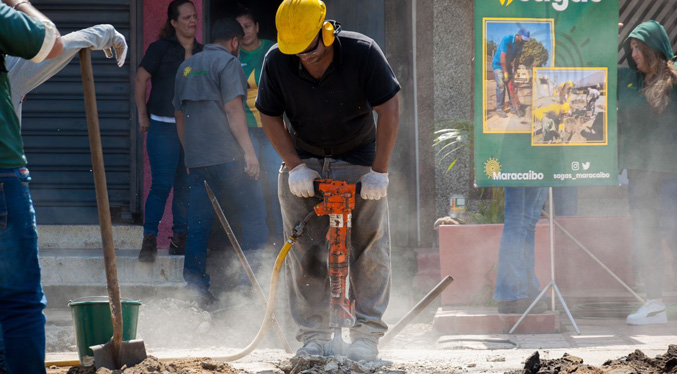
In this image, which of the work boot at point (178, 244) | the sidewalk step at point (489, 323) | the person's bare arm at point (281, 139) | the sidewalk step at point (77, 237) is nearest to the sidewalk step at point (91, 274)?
the work boot at point (178, 244)

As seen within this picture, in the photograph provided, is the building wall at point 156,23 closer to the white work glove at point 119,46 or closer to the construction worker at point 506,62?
the construction worker at point 506,62

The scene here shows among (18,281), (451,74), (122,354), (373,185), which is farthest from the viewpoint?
(451,74)

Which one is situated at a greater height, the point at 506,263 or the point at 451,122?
the point at 451,122

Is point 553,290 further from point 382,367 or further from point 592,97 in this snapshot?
point 382,367

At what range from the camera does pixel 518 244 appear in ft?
22.6

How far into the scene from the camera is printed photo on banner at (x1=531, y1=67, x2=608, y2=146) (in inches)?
268

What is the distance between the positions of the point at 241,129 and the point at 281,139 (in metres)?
2.39

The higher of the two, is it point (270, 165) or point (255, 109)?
point (255, 109)

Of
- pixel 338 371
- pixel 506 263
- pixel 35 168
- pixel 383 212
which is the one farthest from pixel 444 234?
pixel 35 168

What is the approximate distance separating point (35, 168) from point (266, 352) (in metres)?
4.09

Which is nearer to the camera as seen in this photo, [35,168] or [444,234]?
[444,234]

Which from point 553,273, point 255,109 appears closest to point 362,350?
point 553,273

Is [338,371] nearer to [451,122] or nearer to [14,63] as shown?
[14,63]

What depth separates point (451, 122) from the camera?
8086mm
